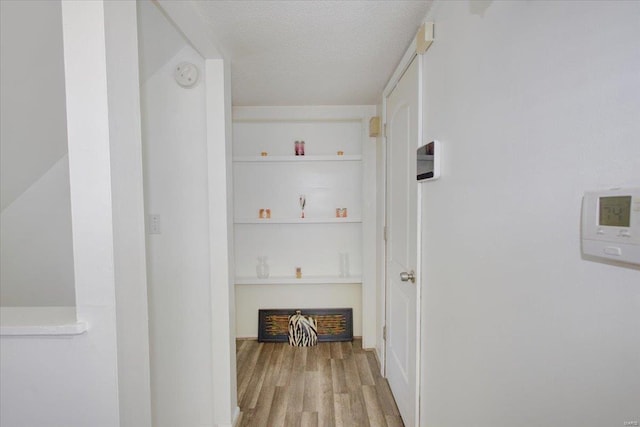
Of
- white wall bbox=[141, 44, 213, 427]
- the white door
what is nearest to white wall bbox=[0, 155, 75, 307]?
white wall bbox=[141, 44, 213, 427]

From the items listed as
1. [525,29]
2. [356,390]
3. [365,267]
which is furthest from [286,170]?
[525,29]

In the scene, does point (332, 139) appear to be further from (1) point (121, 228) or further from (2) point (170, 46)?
(1) point (121, 228)

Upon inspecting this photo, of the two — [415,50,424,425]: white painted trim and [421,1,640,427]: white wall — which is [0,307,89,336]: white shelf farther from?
[415,50,424,425]: white painted trim

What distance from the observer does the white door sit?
156 cm

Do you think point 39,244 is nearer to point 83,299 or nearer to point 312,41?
point 83,299

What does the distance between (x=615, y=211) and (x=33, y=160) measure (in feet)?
7.96

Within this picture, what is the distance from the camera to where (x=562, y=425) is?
2.04ft

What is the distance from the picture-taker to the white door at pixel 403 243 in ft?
5.12

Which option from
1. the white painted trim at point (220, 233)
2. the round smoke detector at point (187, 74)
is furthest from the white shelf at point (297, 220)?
the round smoke detector at point (187, 74)

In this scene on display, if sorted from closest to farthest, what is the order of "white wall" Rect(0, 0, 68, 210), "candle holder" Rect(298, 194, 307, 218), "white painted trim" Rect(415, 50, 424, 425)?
"white wall" Rect(0, 0, 68, 210)
"white painted trim" Rect(415, 50, 424, 425)
"candle holder" Rect(298, 194, 307, 218)

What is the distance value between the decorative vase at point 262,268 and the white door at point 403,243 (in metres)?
1.26

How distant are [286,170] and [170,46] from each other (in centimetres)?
150

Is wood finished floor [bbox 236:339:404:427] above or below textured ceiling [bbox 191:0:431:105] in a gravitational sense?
below

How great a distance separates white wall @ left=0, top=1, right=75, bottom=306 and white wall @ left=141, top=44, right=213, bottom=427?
1.41 feet
